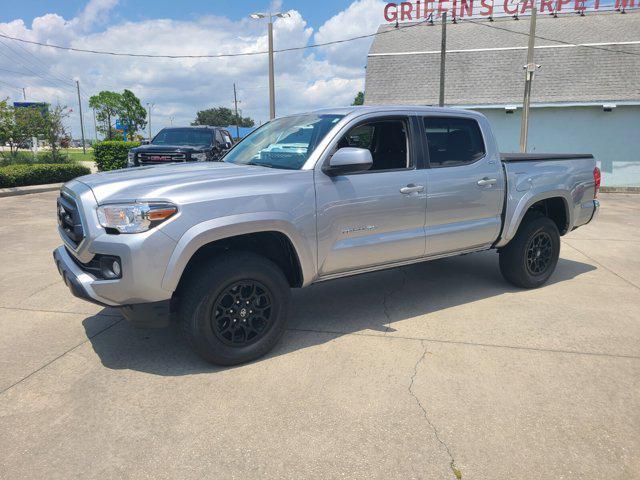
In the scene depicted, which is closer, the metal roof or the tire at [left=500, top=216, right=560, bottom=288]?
the tire at [left=500, top=216, right=560, bottom=288]

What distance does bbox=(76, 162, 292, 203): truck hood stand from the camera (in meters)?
3.10

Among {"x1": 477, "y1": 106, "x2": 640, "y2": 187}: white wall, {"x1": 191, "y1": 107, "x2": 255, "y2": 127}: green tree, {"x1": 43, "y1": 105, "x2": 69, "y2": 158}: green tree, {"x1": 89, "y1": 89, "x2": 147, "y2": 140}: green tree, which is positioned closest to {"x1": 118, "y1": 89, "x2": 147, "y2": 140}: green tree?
{"x1": 89, "y1": 89, "x2": 147, "y2": 140}: green tree

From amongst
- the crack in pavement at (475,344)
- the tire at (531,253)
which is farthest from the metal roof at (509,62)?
the crack in pavement at (475,344)

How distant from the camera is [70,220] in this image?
11.3ft

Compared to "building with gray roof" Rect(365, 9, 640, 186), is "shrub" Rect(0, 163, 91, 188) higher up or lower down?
lower down

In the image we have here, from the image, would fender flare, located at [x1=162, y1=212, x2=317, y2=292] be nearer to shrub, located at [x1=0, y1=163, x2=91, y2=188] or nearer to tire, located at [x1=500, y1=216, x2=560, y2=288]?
tire, located at [x1=500, y1=216, x2=560, y2=288]

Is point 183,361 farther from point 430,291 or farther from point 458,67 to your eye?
point 458,67

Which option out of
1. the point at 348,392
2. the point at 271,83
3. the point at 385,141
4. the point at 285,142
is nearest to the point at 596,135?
the point at 271,83

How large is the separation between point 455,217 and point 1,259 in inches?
236

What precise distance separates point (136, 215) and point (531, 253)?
4166 mm

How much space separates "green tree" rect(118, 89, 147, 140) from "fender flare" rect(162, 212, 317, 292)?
7592 cm

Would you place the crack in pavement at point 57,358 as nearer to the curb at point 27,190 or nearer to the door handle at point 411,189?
the door handle at point 411,189

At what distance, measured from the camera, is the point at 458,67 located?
20.7 metres

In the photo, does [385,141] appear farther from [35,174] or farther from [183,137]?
[35,174]
